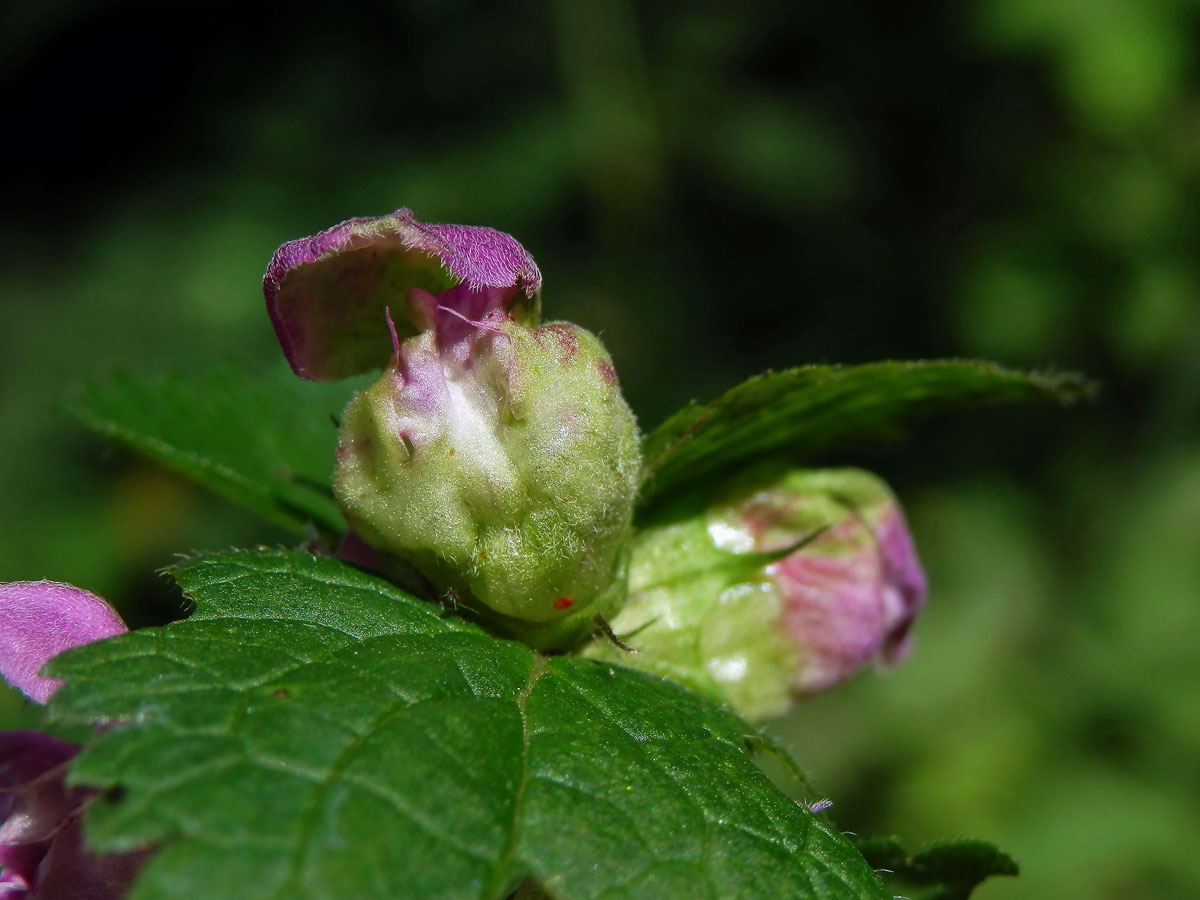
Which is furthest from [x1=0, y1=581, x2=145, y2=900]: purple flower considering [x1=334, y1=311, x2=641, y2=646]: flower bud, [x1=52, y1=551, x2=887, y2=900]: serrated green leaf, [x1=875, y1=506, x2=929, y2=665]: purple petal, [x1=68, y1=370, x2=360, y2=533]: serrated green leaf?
[x1=875, y1=506, x2=929, y2=665]: purple petal

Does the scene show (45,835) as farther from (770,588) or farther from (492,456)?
(770,588)

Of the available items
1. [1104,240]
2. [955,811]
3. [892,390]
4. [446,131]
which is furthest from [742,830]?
[446,131]

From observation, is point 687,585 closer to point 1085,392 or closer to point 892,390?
point 892,390

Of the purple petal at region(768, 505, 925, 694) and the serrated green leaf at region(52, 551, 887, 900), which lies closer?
the serrated green leaf at region(52, 551, 887, 900)

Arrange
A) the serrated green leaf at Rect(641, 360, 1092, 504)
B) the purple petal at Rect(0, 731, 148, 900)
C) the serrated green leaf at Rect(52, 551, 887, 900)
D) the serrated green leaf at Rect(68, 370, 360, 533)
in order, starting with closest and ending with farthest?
the serrated green leaf at Rect(52, 551, 887, 900) → the purple petal at Rect(0, 731, 148, 900) → the serrated green leaf at Rect(641, 360, 1092, 504) → the serrated green leaf at Rect(68, 370, 360, 533)

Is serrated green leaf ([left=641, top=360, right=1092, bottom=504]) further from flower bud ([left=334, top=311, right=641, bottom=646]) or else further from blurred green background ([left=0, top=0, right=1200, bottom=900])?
blurred green background ([left=0, top=0, right=1200, bottom=900])

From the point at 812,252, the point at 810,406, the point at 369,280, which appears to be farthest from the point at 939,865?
the point at 812,252

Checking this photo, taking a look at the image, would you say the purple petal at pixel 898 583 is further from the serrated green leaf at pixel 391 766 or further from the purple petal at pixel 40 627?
the purple petal at pixel 40 627
